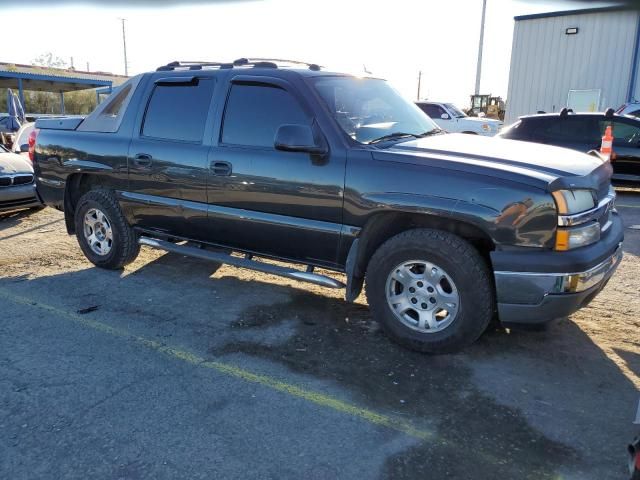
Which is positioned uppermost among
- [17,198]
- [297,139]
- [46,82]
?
[46,82]

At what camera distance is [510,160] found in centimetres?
353

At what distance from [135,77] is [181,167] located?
1282 mm

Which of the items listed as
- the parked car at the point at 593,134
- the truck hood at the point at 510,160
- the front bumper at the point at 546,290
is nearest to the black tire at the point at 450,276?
the front bumper at the point at 546,290

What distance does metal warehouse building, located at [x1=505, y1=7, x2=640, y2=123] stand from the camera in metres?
17.3

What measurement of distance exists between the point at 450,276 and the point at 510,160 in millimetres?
838

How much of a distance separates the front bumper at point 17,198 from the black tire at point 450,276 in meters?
5.96

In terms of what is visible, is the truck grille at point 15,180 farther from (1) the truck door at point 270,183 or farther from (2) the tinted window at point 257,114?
(2) the tinted window at point 257,114

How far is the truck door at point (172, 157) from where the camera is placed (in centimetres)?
465

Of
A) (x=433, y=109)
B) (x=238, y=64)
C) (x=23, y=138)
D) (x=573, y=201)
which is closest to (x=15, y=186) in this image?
(x=23, y=138)

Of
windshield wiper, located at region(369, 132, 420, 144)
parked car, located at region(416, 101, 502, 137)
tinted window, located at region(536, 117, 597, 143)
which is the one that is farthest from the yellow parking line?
parked car, located at region(416, 101, 502, 137)

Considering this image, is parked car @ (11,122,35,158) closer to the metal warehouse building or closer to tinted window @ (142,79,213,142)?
tinted window @ (142,79,213,142)

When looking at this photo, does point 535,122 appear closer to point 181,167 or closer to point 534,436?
point 181,167

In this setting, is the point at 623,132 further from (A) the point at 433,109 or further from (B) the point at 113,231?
(A) the point at 433,109

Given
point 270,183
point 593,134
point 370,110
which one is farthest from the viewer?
point 593,134
